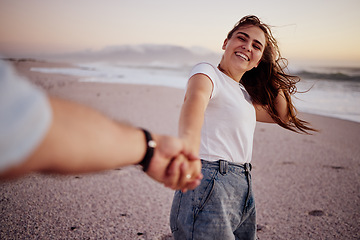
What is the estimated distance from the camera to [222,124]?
61.7 inches

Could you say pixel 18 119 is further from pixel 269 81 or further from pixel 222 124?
pixel 269 81

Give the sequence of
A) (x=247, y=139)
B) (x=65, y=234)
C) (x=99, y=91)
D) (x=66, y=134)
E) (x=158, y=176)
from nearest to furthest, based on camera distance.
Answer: (x=66, y=134)
(x=158, y=176)
(x=247, y=139)
(x=65, y=234)
(x=99, y=91)

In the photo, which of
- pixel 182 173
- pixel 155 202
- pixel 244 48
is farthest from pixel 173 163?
pixel 155 202

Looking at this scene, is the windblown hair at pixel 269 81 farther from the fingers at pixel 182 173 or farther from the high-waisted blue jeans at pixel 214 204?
the fingers at pixel 182 173

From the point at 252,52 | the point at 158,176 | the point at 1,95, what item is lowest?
the point at 158,176

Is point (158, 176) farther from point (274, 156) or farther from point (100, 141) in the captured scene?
point (274, 156)

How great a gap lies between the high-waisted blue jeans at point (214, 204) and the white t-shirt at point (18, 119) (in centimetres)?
107

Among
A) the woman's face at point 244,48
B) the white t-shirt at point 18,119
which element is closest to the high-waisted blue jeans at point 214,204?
the woman's face at point 244,48

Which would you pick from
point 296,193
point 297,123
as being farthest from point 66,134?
point 296,193

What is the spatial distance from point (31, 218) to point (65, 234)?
0.48 metres

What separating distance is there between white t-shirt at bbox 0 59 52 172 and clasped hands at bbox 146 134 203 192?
1.41 feet

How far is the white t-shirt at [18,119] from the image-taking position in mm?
552

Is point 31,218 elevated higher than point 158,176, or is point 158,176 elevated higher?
point 158,176

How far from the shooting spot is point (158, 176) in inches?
38.1
